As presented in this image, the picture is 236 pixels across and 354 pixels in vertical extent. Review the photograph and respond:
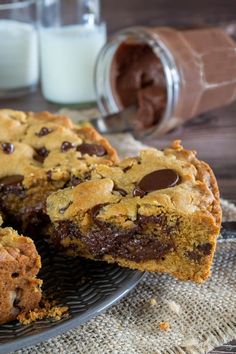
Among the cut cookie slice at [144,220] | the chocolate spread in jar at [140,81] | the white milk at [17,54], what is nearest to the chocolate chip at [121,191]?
the cut cookie slice at [144,220]

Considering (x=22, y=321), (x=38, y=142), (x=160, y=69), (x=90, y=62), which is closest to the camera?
(x=22, y=321)

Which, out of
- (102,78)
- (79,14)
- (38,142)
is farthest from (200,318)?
(79,14)

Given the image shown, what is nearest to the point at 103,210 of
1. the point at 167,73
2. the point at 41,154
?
the point at 41,154

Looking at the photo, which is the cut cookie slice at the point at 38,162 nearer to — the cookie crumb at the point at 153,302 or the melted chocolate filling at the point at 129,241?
the melted chocolate filling at the point at 129,241

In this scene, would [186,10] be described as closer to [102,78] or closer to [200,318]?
[102,78]

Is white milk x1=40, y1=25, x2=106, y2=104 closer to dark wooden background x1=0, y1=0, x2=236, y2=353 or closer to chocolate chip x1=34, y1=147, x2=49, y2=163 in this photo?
dark wooden background x1=0, y1=0, x2=236, y2=353
